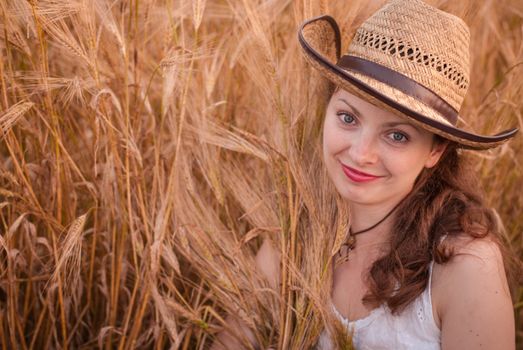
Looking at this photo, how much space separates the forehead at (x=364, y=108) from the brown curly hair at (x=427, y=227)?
0.18 m

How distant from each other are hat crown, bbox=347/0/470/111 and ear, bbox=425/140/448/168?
113 mm

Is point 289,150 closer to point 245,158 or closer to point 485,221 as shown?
point 245,158

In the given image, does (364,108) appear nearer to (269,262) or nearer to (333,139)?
(333,139)

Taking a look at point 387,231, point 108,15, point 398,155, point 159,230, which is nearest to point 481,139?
point 398,155

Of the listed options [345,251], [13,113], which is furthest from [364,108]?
[13,113]

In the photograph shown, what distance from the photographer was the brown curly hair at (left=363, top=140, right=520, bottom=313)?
160 cm

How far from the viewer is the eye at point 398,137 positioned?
1526 millimetres

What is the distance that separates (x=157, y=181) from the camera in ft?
5.71

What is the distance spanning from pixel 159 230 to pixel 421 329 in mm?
767

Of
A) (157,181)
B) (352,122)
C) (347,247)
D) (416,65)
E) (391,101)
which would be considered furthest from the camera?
(347,247)

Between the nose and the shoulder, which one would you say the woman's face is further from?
the shoulder

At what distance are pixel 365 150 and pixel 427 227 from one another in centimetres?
32

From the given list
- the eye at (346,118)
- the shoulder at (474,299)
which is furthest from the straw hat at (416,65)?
the shoulder at (474,299)

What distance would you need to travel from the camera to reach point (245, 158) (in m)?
2.15
